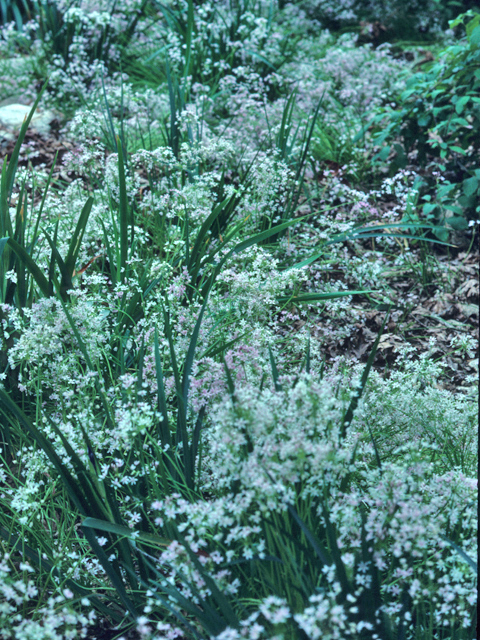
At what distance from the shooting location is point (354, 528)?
164cm

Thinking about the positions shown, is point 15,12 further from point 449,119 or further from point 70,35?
point 449,119

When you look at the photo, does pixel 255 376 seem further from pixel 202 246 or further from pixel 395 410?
pixel 202 246

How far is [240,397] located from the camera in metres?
1.66

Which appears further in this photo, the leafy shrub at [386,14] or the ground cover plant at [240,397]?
the leafy shrub at [386,14]

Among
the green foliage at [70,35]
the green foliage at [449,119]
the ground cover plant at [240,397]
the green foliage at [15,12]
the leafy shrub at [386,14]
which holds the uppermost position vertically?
the leafy shrub at [386,14]

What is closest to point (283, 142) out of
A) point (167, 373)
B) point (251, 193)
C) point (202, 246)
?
point (251, 193)

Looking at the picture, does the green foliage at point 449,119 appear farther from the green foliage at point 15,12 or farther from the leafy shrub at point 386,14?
the green foliage at point 15,12

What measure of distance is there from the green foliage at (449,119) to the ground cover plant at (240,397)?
3 cm

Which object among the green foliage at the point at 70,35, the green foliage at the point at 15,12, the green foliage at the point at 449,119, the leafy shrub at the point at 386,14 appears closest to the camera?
the green foliage at the point at 449,119

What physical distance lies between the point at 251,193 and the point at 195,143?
49cm

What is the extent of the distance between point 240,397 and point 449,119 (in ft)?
10.1

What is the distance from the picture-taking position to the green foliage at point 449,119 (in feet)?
12.8

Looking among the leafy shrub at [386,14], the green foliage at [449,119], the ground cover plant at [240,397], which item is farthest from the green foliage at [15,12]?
the green foliage at [449,119]

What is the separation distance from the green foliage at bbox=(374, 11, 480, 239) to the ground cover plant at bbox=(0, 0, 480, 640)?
0.09 feet
